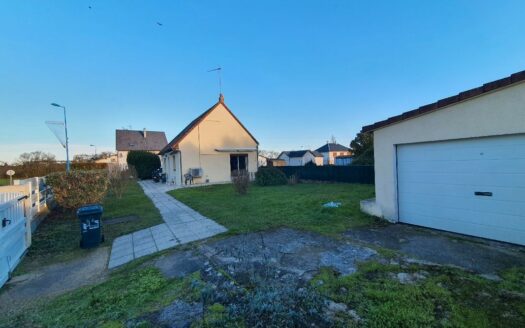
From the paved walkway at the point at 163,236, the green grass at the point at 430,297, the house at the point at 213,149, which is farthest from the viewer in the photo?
the house at the point at 213,149

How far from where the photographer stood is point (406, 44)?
34.3ft

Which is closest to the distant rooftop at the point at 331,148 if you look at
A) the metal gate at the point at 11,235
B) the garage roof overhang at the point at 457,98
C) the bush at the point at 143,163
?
the bush at the point at 143,163

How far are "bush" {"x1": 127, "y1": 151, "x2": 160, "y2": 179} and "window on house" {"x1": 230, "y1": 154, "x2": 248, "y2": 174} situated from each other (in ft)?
41.1

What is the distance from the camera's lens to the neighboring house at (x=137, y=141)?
138 ft

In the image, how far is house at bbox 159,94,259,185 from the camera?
18.8 meters

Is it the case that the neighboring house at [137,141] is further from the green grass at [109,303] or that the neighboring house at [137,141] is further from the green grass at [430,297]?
the green grass at [430,297]

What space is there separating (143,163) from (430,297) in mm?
29900

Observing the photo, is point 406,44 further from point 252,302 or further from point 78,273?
point 78,273

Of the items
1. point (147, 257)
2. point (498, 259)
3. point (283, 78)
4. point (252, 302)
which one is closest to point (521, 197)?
point (498, 259)

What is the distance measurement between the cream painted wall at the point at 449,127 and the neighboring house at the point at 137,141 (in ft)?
142

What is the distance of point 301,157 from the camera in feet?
172

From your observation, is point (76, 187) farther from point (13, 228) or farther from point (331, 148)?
point (331, 148)

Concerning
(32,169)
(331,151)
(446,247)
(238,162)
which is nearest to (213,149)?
(238,162)

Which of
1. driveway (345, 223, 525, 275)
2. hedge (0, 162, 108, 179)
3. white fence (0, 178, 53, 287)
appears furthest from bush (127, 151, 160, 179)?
driveway (345, 223, 525, 275)
